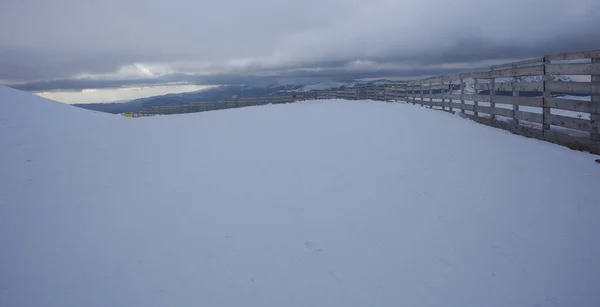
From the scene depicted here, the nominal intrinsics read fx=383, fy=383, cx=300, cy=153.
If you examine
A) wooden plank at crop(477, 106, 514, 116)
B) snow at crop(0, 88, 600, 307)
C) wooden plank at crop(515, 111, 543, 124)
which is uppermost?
wooden plank at crop(477, 106, 514, 116)

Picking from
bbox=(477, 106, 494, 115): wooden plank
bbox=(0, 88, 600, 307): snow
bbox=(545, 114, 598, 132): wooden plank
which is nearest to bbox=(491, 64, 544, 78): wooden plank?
bbox=(477, 106, 494, 115): wooden plank

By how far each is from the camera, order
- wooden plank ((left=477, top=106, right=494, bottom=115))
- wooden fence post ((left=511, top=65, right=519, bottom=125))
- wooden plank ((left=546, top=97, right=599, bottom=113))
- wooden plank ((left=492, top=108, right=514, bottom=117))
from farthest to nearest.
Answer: wooden plank ((left=477, top=106, right=494, bottom=115)) → wooden plank ((left=492, top=108, right=514, bottom=117)) → wooden fence post ((left=511, top=65, right=519, bottom=125)) → wooden plank ((left=546, top=97, right=599, bottom=113))

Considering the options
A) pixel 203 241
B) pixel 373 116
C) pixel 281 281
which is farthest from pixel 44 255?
pixel 373 116

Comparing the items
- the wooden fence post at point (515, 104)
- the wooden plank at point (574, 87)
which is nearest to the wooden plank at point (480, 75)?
the wooden fence post at point (515, 104)

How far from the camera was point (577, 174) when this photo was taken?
608cm

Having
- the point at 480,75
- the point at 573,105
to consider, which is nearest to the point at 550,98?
the point at 573,105

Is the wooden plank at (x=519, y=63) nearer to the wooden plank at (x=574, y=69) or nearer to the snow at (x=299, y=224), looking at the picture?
the wooden plank at (x=574, y=69)

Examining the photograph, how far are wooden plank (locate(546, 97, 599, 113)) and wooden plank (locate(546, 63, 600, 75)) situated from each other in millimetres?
570

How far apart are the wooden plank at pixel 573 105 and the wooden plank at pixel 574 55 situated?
2.83 ft

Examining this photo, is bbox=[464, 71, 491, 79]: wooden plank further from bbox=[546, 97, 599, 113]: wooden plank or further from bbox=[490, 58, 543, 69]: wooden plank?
bbox=[546, 97, 599, 113]: wooden plank

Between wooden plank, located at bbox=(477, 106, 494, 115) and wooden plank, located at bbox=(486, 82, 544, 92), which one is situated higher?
wooden plank, located at bbox=(486, 82, 544, 92)

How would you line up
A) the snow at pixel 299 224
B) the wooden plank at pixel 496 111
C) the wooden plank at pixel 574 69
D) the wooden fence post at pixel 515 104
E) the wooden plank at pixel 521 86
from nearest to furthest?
the snow at pixel 299 224, the wooden plank at pixel 574 69, the wooden plank at pixel 521 86, the wooden fence post at pixel 515 104, the wooden plank at pixel 496 111

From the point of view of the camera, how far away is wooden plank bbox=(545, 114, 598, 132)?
7543 millimetres

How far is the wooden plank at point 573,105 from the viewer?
7.52 m
